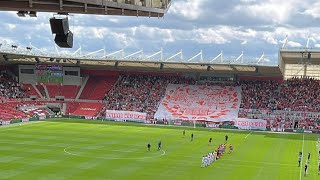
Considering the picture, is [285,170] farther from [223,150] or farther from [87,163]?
[87,163]

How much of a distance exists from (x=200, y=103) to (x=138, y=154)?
39153 mm

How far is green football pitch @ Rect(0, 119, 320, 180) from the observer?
35.3 meters

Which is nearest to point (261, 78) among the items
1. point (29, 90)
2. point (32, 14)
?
point (29, 90)

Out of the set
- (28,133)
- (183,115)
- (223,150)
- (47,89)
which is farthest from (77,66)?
(223,150)

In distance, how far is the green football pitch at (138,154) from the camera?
35312mm

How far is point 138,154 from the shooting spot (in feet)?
145

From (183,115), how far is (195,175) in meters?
44.5

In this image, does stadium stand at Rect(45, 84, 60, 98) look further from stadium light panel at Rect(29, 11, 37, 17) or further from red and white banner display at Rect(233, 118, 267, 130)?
stadium light panel at Rect(29, 11, 37, 17)

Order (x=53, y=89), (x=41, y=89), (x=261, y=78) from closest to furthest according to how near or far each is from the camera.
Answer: (x=261, y=78) → (x=41, y=89) → (x=53, y=89)

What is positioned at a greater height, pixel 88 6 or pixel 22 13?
pixel 88 6

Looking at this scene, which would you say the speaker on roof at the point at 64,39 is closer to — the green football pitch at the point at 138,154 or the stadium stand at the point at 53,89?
the green football pitch at the point at 138,154

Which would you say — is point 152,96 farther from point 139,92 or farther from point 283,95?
point 283,95

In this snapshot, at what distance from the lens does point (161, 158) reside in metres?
42.4

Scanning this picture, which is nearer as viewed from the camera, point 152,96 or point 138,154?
point 138,154
